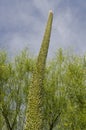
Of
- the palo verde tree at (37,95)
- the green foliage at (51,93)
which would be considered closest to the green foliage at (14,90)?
the green foliage at (51,93)

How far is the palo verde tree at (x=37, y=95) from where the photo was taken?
40.4 ft

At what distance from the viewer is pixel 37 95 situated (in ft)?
41.7

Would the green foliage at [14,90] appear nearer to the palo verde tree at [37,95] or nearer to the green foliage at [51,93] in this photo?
the green foliage at [51,93]

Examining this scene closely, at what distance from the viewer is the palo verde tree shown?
1233 cm

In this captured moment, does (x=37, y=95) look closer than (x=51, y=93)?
Yes

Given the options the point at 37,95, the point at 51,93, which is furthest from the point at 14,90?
the point at 37,95

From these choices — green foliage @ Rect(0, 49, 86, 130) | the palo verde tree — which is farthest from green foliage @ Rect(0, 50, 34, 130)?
the palo verde tree

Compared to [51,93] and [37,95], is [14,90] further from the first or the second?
[37,95]

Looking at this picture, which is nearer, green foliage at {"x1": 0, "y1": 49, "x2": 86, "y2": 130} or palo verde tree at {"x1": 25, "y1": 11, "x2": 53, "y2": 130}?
palo verde tree at {"x1": 25, "y1": 11, "x2": 53, "y2": 130}

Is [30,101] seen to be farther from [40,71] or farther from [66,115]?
[66,115]

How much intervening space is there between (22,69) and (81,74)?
5.28 m

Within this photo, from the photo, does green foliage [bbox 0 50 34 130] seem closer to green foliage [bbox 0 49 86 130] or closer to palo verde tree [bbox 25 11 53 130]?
green foliage [bbox 0 49 86 130]

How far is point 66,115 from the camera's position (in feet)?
63.6

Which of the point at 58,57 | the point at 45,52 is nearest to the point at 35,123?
the point at 45,52
